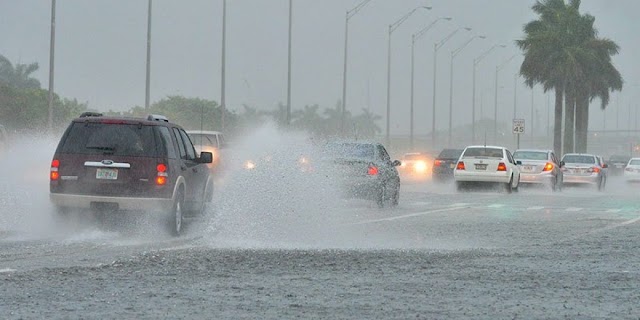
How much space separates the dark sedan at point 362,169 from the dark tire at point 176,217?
1035cm

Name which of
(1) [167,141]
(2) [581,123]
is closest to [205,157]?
(1) [167,141]

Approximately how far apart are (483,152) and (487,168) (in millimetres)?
775

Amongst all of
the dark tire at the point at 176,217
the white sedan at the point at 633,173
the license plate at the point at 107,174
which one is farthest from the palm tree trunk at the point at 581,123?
the license plate at the point at 107,174

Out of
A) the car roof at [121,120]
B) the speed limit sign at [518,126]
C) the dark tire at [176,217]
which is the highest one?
the speed limit sign at [518,126]

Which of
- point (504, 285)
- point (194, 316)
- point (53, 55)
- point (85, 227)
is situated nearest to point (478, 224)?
point (85, 227)

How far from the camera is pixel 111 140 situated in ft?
65.2

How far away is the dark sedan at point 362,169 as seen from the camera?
30.8m

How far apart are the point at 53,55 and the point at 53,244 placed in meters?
34.9

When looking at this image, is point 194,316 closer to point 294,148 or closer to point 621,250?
point 621,250

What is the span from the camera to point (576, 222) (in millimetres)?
27375

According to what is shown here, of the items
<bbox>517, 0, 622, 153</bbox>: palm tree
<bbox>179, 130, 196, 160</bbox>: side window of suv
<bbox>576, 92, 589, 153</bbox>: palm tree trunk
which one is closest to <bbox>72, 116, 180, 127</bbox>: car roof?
<bbox>179, 130, 196, 160</bbox>: side window of suv

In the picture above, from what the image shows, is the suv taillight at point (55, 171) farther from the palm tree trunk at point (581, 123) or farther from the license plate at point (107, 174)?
the palm tree trunk at point (581, 123)

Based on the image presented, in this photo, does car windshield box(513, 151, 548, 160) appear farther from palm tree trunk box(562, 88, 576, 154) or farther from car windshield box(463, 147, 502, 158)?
palm tree trunk box(562, 88, 576, 154)

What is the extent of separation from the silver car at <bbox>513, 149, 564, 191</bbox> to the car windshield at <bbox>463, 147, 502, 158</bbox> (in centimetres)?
285
